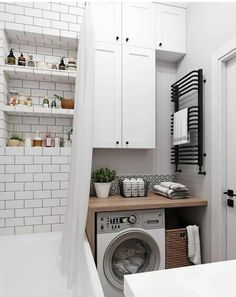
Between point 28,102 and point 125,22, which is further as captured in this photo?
point 125,22

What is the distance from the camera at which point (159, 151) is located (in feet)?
8.87

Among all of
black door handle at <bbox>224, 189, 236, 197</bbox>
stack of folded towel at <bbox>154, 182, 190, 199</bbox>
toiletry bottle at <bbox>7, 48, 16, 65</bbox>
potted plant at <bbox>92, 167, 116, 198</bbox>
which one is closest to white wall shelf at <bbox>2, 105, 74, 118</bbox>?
toiletry bottle at <bbox>7, 48, 16, 65</bbox>

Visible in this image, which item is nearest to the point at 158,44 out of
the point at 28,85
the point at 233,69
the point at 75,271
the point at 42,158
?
the point at 233,69

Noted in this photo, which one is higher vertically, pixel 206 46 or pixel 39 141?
pixel 206 46

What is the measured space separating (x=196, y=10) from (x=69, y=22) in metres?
1.35

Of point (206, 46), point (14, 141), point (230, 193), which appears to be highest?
point (206, 46)

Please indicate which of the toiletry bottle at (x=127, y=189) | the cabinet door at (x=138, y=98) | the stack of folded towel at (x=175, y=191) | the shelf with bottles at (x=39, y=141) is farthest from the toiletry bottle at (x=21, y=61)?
the stack of folded towel at (x=175, y=191)

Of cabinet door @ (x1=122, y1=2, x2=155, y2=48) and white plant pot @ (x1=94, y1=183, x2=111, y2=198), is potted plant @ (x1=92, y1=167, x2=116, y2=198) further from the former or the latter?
cabinet door @ (x1=122, y1=2, x2=155, y2=48)

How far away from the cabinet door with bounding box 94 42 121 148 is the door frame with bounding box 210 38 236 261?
0.93 m

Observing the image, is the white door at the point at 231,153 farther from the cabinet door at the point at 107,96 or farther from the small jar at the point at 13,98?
the small jar at the point at 13,98

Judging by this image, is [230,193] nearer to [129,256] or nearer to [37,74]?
[129,256]

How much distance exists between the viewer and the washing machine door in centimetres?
188

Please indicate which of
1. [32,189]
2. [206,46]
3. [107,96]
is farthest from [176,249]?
[206,46]

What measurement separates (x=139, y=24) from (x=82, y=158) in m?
1.70
